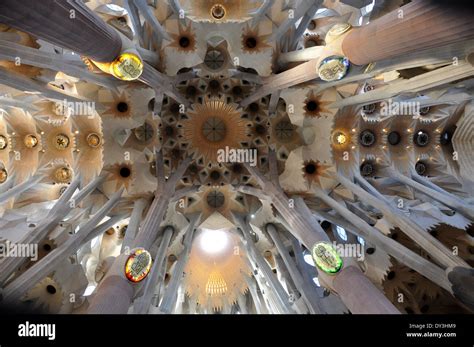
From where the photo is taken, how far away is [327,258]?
31.6 ft

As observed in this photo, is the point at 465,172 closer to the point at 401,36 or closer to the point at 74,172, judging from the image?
the point at 401,36

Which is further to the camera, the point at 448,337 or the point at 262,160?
the point at 262,160

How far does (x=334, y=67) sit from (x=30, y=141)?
11.2m

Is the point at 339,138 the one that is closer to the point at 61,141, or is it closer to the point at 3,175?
the point at 61,141

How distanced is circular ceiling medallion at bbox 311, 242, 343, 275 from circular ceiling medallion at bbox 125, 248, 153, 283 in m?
4.34

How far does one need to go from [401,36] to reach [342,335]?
5.10m

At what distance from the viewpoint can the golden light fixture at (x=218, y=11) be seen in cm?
1391

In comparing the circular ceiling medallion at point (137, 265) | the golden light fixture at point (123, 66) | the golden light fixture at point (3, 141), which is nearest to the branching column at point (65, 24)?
the golden light fixture at point (123, 66)

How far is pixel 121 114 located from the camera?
45.7 feet

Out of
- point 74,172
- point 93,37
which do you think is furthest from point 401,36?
point 74,172

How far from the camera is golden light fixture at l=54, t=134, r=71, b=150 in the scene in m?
14.2

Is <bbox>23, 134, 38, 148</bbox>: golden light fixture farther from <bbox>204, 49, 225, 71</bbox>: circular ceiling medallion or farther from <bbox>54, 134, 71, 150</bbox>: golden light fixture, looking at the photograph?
<bbox>204, 49, 225, 71</bbox>: circular ceiling medallion

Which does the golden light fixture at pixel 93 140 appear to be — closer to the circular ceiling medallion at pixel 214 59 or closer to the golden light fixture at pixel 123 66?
the circular ceiling medallion at pixel 214 59

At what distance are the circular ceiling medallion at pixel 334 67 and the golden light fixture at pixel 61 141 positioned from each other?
9.75m
